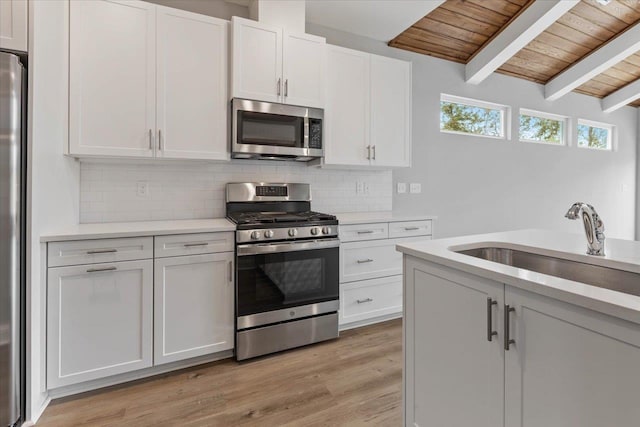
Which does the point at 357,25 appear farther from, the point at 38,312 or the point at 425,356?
the point at 38,312

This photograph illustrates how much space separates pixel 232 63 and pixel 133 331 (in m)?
1.92

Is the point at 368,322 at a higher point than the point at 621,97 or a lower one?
lower

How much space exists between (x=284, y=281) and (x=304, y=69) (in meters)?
1.69

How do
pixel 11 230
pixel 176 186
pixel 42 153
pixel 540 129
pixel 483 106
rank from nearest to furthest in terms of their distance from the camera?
1. pixel 11 230
2. pixel 42 153
3. pixel 176 186
4. pixel 483 106
5. pixel 540 129

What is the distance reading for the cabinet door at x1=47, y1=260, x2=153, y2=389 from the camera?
1828mm

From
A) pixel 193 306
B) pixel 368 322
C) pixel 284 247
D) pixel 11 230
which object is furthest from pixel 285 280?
pixel 11 230

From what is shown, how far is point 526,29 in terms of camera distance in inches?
131

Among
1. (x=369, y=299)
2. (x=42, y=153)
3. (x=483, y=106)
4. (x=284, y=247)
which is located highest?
(x=483, y=106)

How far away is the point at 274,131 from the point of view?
2615 mm

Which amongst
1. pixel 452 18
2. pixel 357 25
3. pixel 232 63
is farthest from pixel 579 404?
pixel 452 18

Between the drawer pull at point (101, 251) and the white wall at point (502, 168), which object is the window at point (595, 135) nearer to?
the white wall at point (502, 168)

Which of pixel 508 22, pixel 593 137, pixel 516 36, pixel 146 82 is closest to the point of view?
pixel 146 82

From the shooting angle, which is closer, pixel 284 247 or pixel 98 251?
pixel 98 251

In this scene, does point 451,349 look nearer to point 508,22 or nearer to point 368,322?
point 368,322
